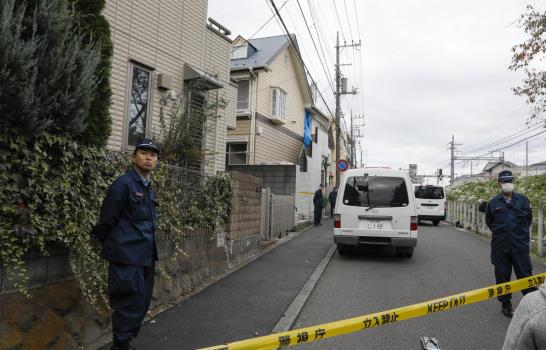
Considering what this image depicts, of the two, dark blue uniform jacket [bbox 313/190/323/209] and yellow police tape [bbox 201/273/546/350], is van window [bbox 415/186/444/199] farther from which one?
yellow police tape [bbox 201/273/546/350]

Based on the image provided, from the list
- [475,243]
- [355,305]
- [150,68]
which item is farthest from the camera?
[475,243]

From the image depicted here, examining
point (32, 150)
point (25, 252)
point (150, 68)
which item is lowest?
point (25, 252)

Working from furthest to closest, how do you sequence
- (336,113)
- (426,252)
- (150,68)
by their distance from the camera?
(336,113)
(426,252)
(150,68)

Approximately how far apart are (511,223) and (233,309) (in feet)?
12.8

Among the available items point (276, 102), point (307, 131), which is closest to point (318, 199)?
point (276, 102)

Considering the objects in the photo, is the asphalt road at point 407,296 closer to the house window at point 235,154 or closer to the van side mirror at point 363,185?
the van side mirror at point 363,185

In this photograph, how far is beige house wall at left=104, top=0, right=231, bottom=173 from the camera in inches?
296

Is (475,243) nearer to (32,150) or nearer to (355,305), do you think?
(355,305)

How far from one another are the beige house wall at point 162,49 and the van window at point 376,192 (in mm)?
3336

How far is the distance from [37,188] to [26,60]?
101cm

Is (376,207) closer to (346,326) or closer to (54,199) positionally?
(346,326)

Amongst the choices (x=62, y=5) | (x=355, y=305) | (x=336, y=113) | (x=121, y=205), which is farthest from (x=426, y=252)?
(x=336, y=113)

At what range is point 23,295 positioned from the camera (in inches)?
125

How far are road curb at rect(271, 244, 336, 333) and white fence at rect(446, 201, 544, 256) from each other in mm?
5990
